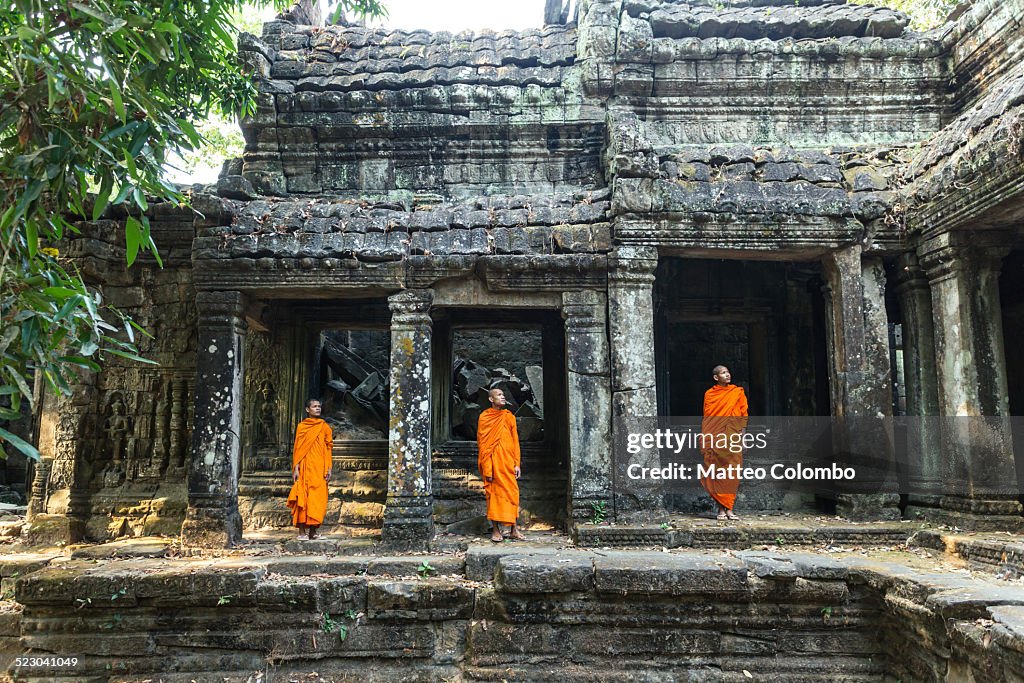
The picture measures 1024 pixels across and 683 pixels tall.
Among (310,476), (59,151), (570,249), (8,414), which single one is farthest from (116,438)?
(570,249)

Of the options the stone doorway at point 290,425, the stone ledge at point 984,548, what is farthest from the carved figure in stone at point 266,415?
the stone ledge at point 984,548

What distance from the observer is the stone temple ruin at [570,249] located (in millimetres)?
6070

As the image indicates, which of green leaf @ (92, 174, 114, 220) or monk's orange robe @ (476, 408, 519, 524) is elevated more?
green leaf @ (92, 174, 114, 220)

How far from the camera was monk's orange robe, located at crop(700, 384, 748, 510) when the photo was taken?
252 inches

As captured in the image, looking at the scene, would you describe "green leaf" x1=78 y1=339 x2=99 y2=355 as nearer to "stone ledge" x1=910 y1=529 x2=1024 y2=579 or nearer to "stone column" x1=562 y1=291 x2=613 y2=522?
"stone column" x1=562 y1=291 x2=613 y2=522

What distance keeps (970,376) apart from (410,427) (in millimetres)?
5027

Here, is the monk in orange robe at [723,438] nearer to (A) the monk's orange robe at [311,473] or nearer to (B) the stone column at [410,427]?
(B) the stone column at [410,427]

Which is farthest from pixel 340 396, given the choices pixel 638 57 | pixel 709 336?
pixel 638 57

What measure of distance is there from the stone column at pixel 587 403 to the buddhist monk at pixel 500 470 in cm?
52

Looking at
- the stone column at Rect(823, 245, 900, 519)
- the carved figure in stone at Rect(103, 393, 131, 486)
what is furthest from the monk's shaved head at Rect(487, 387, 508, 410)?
the carved figure in stone at Rect(103, 393, 131, 486)

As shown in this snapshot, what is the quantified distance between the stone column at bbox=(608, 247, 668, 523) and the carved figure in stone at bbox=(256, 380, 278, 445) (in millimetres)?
4065

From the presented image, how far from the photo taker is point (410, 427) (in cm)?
604
